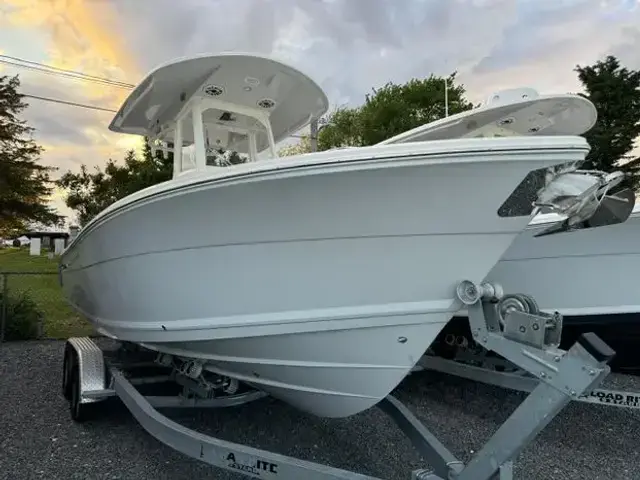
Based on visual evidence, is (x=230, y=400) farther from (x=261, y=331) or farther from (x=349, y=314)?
(x=349, y=314)

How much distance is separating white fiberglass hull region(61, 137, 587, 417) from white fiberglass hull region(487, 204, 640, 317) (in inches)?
70.6

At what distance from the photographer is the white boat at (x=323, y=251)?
2203mm

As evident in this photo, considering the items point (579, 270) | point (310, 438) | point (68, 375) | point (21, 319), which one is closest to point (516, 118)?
point (579, 270)

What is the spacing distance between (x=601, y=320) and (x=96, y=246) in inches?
155

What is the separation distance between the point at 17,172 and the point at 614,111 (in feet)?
79.9

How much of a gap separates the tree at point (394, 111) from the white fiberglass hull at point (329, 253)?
21.4m

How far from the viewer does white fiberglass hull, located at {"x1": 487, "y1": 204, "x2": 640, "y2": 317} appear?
4.00 meters

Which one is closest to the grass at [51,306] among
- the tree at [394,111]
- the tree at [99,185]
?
the tree at [99,185]

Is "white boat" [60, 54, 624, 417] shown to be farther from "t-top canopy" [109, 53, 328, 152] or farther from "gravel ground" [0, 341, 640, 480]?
"gravel ground" [0, 341, 640, 480]

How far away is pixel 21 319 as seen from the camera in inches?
323

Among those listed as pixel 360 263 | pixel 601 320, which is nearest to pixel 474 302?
pixel 360 263

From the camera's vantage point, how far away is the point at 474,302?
2410mm

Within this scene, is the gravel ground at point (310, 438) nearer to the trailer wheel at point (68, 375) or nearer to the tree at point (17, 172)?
the trailer wheel at point (68, 375)

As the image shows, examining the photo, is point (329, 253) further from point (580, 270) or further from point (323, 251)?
point (580, 270)
